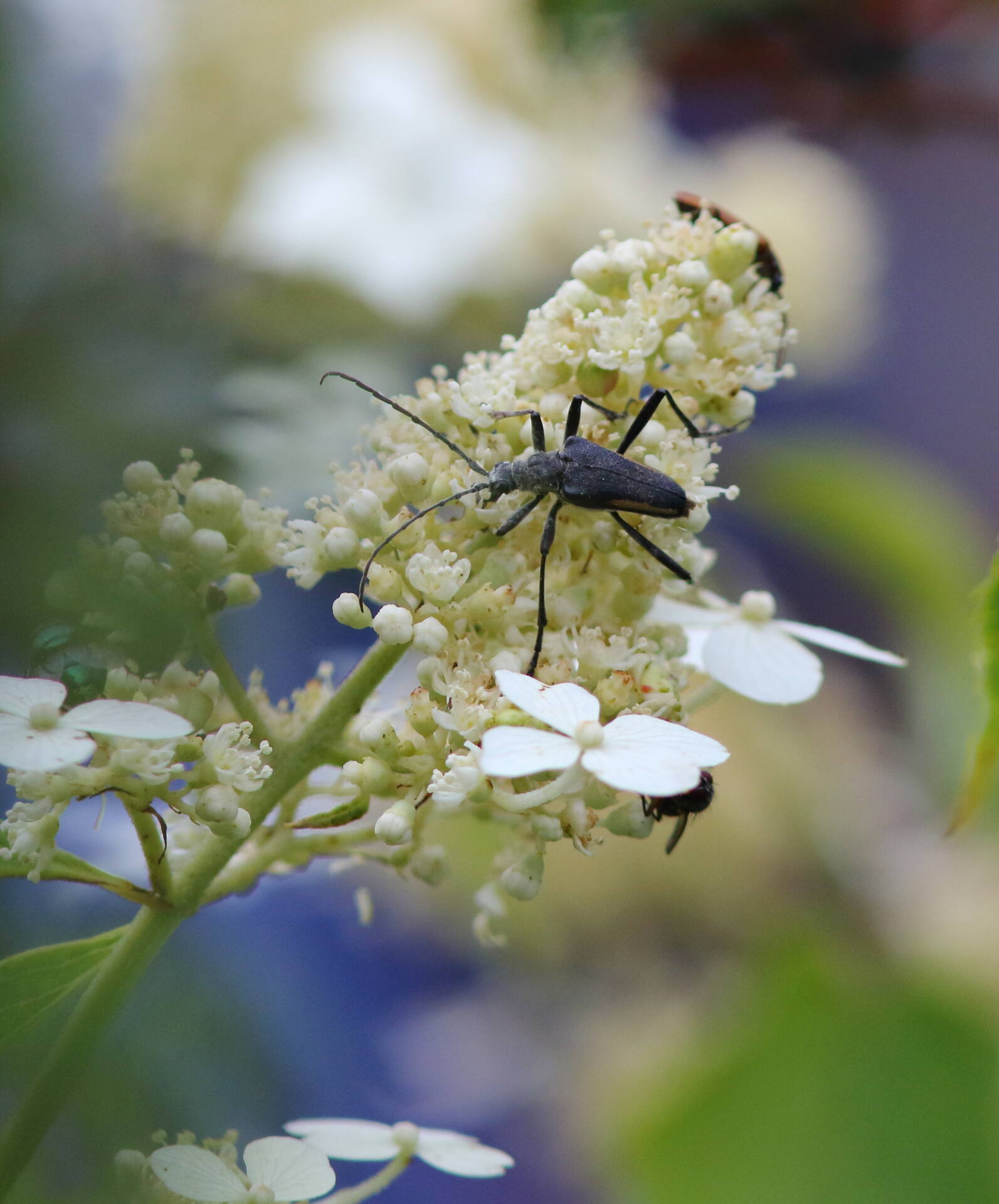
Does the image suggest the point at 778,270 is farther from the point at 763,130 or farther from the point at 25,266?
the point at 763,130

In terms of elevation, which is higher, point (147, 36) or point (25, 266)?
point (147, 36)

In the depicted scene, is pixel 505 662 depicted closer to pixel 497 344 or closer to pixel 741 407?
pixel 741 407

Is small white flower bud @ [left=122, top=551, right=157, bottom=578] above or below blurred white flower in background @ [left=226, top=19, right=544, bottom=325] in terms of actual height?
below

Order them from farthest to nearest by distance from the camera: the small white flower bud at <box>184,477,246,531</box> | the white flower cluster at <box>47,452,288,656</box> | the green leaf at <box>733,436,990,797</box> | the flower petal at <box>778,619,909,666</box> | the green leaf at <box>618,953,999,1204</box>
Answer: the green leaf at <box>733,436,990,797</box> < the green leaf at <box>618,953,999,1204</box> < the flower petal at <box>778,619,909,666</box> < the small white flower bud at <box>184,477,246,531</box> < the white flower cluster at <box>47,452,288,656</box>

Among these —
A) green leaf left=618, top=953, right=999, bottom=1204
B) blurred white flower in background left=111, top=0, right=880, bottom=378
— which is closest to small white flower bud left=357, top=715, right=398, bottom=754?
green leaf left=618, top=953, right=999, bottom=1204

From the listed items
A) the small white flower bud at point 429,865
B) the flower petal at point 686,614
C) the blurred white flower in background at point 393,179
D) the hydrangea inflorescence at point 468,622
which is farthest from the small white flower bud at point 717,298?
the blurred white flower in background at point 393,179

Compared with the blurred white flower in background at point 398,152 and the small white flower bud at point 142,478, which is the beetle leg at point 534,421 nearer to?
the small white flower bud at point 142,478

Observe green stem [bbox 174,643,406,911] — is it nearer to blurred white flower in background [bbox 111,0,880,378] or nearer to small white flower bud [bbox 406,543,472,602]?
small white flower bud [bbox 406,543,472,602]

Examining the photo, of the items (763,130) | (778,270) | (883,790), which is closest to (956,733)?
(883,790)

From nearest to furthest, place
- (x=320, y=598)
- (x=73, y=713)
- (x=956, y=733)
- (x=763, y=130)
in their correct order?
(x=73, y=713) < (x=320, y=598) < (x=956, y=733) < (x=763, y=130)
